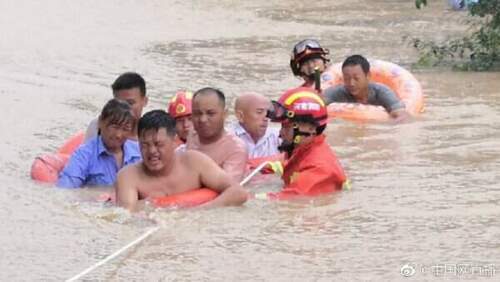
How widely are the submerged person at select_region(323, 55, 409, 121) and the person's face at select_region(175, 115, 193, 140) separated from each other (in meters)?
2.83

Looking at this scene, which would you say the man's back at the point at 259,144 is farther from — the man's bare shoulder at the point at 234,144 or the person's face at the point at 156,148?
the person's face at the point at 156,148

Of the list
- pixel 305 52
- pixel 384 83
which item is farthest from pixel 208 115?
pixel 384 83

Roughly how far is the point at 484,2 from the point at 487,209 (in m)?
8.09

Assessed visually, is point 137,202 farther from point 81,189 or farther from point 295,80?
point 295,80

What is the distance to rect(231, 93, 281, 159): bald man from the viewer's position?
9969mm

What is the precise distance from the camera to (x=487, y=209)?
8.67m

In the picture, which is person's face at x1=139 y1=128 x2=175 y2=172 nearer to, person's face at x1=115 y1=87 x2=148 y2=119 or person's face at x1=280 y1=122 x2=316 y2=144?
person's face at x1=280 y1=122 x2=316 y2=144

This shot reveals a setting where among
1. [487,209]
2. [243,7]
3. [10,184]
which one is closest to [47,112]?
[10,184]

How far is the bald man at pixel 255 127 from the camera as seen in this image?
9.97m

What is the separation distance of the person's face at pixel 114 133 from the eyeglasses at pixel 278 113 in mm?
990

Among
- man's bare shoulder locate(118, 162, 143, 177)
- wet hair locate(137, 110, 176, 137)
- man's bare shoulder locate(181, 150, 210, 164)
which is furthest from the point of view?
man's bare shoulder locate(181, 150, 210, 164)

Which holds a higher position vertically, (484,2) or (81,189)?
(484,2)

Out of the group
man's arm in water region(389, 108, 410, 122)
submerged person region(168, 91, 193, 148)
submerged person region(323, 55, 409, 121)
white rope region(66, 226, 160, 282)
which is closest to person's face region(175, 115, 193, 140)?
submerged person region(168, 91, 193, 148)

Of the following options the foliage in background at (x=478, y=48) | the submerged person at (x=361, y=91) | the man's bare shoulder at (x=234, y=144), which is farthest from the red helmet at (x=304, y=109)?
the foliage in background at (x=478, y=48)
